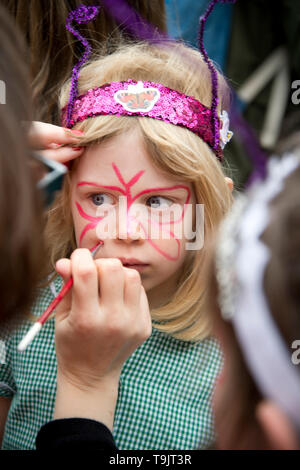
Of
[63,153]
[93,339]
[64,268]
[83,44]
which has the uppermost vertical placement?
[83,44]

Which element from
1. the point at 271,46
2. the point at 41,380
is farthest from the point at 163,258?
the point at 271,46

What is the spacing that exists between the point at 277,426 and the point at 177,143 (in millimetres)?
712

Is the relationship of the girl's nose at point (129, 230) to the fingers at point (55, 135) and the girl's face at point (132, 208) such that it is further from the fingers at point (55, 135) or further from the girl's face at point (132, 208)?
the fingers at point (55, 135)

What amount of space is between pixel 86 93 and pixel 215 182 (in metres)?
0.35

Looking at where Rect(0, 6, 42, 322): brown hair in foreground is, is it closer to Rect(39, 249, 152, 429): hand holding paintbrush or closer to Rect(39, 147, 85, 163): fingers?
Rect(39, 249, 152, 429): hand holding paintbrush

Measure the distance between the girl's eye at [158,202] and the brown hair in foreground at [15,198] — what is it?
46 centimetres

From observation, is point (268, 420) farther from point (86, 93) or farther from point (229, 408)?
point (86, 93)

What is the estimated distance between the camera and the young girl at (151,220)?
1180 mm

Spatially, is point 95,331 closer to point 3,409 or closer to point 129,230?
point 129,230

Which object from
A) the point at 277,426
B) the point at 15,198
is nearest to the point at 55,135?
the point at 15,198

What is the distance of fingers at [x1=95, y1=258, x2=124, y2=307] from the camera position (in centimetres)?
97

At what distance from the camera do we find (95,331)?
37.6 inches

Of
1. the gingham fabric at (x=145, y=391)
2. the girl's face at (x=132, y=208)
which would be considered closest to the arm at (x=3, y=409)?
the gingham fabric at (x=145, y=391)

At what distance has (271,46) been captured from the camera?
237 cm
